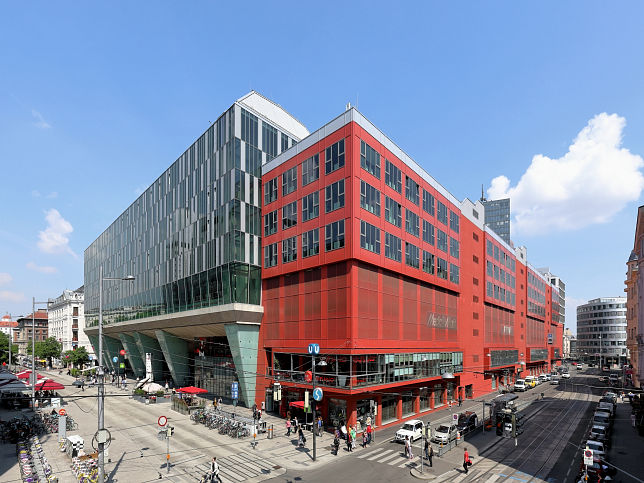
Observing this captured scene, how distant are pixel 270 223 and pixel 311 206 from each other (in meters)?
7.65

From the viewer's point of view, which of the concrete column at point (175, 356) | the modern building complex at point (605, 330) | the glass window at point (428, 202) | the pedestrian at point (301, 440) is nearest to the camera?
the pedestrian at point (301, 440)

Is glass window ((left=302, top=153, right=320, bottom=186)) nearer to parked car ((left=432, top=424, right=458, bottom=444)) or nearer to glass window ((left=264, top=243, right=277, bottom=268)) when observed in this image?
glass window ((left=264, top=243, right=277, bottom=268))

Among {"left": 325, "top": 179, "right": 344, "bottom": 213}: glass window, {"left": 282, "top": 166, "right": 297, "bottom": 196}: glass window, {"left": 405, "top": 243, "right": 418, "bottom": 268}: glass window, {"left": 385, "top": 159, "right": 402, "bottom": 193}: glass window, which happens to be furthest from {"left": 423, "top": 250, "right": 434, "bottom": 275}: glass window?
{"left": 282, "top": 166, "right": 297, "bottom": 196}: glass window

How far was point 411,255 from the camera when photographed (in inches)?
1785

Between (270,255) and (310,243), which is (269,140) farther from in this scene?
(310,243)

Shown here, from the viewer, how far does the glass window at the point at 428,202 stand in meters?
50.0

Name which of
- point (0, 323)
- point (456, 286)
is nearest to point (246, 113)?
point (456, 286)

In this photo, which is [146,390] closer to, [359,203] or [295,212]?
[295,212]

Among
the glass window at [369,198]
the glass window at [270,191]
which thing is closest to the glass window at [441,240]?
the glass window at [369,198]

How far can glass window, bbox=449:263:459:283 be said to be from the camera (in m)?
Result: 55.8

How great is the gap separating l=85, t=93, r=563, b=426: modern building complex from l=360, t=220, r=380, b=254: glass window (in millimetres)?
190

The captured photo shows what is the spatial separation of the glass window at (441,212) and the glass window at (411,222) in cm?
730

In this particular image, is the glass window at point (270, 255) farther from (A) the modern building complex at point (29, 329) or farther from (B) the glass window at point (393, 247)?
(A) the modern building complex at point (29, 329)

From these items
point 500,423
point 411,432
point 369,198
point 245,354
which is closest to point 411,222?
point 369,198
